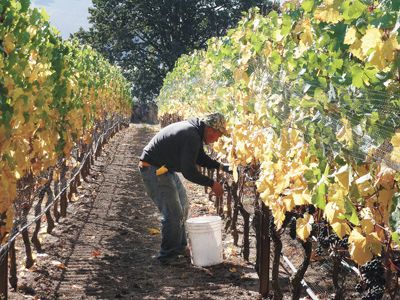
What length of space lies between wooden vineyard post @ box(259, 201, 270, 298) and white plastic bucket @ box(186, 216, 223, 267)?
2.66 feet

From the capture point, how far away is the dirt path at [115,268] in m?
5.25

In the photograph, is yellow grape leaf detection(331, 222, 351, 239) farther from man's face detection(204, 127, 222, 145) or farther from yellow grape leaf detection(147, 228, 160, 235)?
yellow grape leaf detection(147, 228, 160, 235)

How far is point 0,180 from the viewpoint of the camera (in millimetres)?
3926

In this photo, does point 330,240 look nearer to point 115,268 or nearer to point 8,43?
point 8,43

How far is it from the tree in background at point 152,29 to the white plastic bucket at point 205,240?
35.9m

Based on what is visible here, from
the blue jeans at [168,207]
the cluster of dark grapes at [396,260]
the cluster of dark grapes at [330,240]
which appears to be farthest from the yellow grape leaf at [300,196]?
the blue jeans at [168,207]

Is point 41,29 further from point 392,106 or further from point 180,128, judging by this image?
point 392,106

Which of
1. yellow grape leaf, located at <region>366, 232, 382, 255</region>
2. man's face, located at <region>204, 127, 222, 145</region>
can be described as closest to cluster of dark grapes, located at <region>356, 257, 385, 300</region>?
yellow grape leaf, located at <region>366, 232, 382, 255</region>

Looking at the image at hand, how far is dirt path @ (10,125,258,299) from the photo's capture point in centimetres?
525

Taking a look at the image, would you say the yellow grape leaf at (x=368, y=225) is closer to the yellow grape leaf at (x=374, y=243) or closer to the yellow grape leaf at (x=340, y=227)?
the yellow grape leaf at (x=374, y=243)

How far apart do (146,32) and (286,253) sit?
39.0 meters

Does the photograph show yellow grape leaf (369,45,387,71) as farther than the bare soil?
No

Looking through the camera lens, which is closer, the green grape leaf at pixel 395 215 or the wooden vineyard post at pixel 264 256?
the green grape leaf at pixel 395 215

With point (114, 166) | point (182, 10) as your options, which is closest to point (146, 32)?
point (182, 10)
